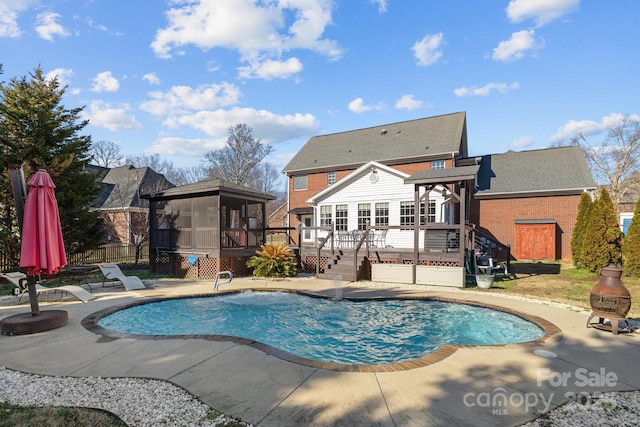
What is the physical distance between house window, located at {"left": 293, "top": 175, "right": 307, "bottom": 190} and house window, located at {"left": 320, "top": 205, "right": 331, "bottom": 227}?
7316 mm

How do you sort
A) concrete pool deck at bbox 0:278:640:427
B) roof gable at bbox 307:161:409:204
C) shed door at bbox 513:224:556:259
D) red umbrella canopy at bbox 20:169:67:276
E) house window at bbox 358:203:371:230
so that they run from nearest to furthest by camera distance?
1. concrete pool deck at bbox 0:278:640:427
2. red umbrella canopy at bbox 20:169:67:276
3. roof gable at bbox 307:161:409:204
4. house window at bbox 358:203:371:230
5. shed door at bbox 513:224:556:259

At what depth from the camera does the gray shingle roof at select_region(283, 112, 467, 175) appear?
2061 cm

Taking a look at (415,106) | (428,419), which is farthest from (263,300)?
(415,106)

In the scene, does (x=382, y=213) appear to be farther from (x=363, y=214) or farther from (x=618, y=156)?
(x=618, y=156)

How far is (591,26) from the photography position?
11211mm

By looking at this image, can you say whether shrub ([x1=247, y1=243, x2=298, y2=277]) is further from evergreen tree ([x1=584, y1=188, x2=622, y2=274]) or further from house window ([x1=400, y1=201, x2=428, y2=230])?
evergreen tree ([x1=584, y1=188, x2=622, y2=274])

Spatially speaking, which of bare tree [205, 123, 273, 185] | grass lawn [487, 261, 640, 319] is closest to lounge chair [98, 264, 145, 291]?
grass lawn [487, 261, 640, 319]

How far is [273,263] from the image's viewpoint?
12938 millimetres

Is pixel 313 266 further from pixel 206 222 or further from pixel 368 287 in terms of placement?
pixel 206 222

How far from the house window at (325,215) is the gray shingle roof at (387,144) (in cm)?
609

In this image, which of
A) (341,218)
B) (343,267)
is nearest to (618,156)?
(341,218)

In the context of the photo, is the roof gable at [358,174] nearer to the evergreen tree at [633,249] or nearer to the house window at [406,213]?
the house window at [406,213]

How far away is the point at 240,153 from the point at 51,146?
25.4 meters

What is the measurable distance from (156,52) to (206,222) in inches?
303
